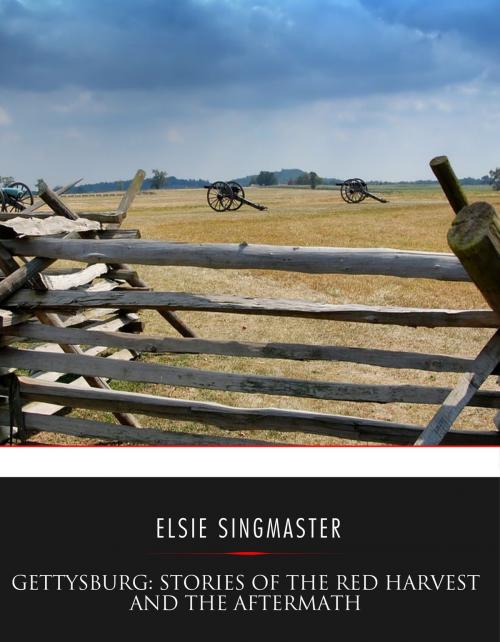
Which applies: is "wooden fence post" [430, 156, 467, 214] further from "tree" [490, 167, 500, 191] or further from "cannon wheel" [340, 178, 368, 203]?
"tree" [490, 167, 500, 191]

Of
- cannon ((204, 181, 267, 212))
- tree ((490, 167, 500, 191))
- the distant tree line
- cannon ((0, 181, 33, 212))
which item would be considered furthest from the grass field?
the distant tree line

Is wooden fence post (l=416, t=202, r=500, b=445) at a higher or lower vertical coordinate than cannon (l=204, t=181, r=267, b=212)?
lower

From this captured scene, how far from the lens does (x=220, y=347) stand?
385cm

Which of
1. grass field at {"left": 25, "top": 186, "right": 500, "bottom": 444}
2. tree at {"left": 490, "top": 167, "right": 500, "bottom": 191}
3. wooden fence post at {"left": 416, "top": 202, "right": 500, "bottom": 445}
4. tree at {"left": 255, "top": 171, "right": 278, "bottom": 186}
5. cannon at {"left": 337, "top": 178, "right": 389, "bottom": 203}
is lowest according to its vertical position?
wooden fence post at {"left": 416, "top": 202, "right": 500, "bottom": 445}

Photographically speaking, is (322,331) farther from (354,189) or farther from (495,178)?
(495,178)

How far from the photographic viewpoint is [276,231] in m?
22.5

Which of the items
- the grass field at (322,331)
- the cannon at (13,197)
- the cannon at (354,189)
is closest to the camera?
the grass field at (322,331)

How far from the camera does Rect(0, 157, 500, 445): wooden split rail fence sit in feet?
10.6

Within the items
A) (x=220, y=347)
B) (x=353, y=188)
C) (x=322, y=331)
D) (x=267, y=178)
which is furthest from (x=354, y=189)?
(x=267, y=178)

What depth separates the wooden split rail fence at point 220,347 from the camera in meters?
3.23

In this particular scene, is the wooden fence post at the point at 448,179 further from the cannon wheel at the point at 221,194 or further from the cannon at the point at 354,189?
the cannon at the point at 354,189

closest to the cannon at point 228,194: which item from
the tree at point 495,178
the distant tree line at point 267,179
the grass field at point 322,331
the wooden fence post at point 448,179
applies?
the grass field at point 322,331
